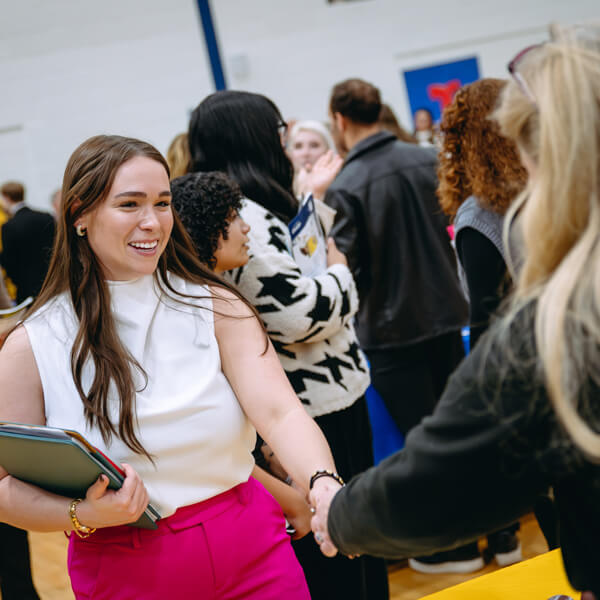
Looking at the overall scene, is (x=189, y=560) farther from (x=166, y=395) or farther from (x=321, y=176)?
(x=321, y=176)

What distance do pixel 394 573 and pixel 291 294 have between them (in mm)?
1698

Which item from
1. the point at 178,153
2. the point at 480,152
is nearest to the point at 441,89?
the point at 178,153

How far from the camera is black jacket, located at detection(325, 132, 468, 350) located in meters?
3.17

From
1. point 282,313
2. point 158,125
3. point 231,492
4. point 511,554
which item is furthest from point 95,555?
point 158,125

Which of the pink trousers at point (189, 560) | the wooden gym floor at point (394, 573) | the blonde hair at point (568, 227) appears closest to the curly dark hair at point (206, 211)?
the pink trousers at point (189, 560)

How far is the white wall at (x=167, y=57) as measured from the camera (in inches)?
363

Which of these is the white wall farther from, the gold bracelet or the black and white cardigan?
the gold bracelet

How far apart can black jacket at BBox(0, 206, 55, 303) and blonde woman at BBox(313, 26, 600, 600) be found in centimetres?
444

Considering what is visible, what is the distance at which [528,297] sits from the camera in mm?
886

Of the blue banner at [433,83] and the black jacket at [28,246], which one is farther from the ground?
the blue banner at [433,83]

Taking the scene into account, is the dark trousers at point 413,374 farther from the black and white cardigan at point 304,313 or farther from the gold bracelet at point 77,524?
the gold bracelet at point 77,524

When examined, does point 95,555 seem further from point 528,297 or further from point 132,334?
point 528,297

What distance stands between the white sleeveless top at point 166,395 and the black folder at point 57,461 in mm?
92

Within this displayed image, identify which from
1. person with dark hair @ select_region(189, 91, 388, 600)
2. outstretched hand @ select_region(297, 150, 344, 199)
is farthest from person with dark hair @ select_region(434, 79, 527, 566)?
outstretched hand @ select_region(297, 150, 344, 199)
